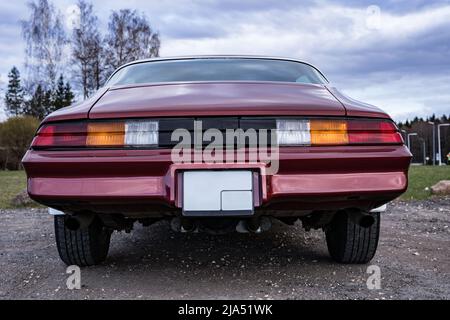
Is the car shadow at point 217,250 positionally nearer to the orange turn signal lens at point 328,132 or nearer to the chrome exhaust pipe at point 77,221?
the chrome exhaust pipe at point 77,221

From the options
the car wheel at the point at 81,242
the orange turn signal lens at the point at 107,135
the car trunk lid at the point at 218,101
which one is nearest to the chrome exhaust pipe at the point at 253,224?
the car trunk lid at the point at 218,101

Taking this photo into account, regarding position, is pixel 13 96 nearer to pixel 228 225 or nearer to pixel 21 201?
pixel 21 201

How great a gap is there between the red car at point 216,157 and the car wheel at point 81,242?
384 millimetres

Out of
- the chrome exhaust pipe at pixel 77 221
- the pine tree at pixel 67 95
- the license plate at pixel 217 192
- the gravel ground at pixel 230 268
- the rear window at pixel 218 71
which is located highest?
the pine tree at pixel 67 95

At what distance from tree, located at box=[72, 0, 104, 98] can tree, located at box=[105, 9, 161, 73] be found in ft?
2.36

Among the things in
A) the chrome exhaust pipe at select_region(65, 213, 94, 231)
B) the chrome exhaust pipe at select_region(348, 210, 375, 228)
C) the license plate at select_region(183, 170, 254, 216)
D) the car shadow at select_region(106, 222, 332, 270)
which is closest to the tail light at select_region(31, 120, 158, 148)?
the license plate at select_region(183, 170, 254, 216)

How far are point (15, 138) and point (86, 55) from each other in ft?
20.1

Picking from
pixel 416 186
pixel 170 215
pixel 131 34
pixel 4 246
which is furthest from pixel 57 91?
pixel 170 215

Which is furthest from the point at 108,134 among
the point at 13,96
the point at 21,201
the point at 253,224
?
the point at 13,96

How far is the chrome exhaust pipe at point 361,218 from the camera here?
2713mm

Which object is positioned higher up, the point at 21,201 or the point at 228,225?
the point at 228,225

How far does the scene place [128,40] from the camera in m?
29.5

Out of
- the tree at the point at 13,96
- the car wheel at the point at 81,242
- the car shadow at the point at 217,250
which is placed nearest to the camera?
the car wheel at the point at 81,242

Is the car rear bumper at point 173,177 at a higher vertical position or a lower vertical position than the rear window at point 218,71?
lower
